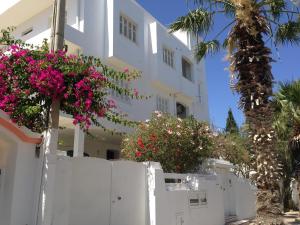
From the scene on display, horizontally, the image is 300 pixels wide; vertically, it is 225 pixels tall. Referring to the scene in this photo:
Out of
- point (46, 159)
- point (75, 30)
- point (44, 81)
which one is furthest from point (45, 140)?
point (75, 30)

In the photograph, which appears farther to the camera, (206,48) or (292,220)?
(292,220)

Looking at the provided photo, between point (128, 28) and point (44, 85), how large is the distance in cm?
1330

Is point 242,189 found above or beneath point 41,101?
beneath

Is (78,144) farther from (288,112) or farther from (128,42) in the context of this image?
(288,112)

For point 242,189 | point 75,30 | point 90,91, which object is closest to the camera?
point 90,91

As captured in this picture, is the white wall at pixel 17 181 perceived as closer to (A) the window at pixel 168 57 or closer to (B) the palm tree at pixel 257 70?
(B) the palm tree at pixel 257 70

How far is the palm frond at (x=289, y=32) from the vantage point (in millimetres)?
13762

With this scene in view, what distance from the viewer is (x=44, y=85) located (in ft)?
25.5

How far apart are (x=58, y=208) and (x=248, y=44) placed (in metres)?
7.84

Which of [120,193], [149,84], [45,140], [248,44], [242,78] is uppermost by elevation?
[149,84]

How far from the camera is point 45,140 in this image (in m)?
8.37

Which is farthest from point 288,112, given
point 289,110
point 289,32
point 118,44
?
point 118,44

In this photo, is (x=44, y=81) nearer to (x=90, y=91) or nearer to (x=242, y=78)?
(x=90, y=91)

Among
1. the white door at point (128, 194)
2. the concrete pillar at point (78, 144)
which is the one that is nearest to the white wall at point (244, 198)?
the concrete pillar at point (78, 144)
